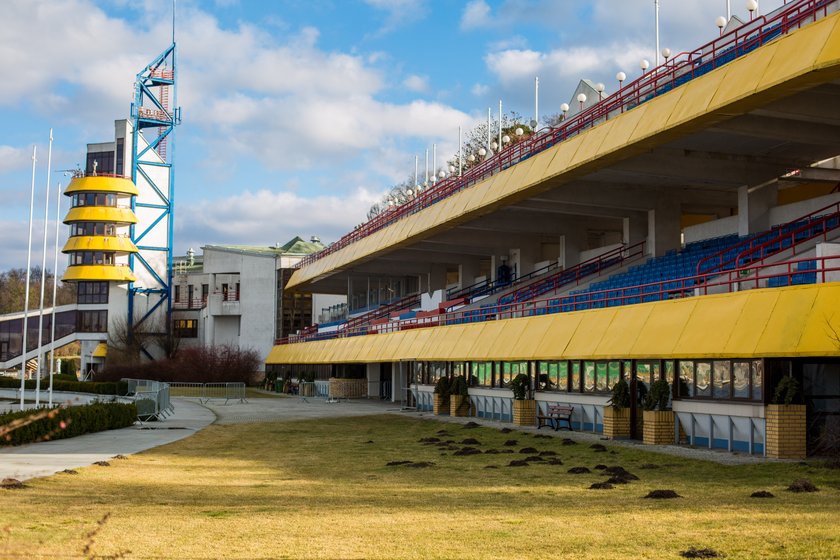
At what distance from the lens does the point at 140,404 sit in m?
34.7

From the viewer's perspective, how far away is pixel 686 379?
23.7 m

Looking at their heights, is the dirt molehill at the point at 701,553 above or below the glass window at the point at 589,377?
below

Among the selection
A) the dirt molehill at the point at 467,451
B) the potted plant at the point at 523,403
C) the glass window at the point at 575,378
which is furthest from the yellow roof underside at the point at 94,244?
the dirt molehill at the point at 467,451

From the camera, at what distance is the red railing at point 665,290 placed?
68.8 ft

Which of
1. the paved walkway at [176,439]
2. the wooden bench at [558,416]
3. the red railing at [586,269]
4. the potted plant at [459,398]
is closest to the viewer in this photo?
the paved walkway at [176,439]

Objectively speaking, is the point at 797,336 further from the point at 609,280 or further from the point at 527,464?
the point at 609,280

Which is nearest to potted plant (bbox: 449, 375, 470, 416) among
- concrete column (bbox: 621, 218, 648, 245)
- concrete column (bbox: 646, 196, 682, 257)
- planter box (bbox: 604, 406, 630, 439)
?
concrete column (bbox: 621, 218, 648, 245)

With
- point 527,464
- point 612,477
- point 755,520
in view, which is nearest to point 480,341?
point 527,464

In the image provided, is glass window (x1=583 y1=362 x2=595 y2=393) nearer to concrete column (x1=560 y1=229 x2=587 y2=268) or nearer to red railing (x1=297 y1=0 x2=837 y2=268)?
red railing (x1=297 y1=0 x2=837 y2=268)

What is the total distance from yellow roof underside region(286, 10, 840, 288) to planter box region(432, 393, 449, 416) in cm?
787

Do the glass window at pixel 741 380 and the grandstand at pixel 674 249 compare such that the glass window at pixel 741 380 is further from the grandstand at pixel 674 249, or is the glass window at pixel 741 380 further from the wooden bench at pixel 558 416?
the wooden bench at pixel 558 416

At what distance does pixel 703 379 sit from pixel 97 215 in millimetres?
71894

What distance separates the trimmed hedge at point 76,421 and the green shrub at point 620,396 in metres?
14.2

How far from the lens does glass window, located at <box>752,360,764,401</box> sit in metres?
20.8
